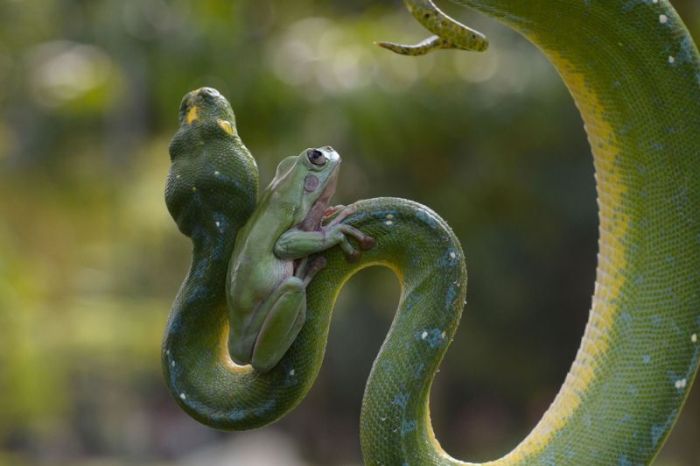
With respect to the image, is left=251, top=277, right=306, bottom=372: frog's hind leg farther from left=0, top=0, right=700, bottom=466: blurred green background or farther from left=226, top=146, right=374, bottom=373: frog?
left=0, top=0, right=700, bottom=466: blurred green background

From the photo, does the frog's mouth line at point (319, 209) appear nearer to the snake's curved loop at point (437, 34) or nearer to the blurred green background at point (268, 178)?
the snake's curved loop at point (437, 34)

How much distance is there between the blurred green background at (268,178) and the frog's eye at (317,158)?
21.6ft

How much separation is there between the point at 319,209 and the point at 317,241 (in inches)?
3.9

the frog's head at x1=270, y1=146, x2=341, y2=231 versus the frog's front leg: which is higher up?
the frog's head at x1=270, y1=146, x2=341, y2=231

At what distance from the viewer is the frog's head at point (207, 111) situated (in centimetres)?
171

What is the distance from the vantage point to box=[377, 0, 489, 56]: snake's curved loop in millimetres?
1648

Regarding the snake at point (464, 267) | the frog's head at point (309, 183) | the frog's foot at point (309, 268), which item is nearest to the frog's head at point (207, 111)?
the snake at point (464, 267)

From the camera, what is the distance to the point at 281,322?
1630 millimetres

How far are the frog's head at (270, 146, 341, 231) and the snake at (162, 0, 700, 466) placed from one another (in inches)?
2.6

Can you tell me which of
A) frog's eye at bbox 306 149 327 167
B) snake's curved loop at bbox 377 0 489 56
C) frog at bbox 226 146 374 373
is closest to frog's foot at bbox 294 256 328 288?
frog at bbox 226 146 374 373

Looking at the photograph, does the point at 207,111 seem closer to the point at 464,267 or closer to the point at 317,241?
the point at 317,241

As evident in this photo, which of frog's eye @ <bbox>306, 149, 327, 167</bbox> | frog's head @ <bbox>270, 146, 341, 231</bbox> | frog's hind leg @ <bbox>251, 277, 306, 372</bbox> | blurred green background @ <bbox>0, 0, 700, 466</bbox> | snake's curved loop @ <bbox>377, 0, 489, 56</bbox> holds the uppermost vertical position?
snake's curved loop @ <bbox>377, 0, 489, 56</bbox>

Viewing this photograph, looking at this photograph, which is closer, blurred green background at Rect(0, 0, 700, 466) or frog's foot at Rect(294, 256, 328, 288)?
frog's foot at Rect(294, 256, 328, 288)

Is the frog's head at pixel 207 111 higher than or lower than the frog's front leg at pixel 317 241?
higher
